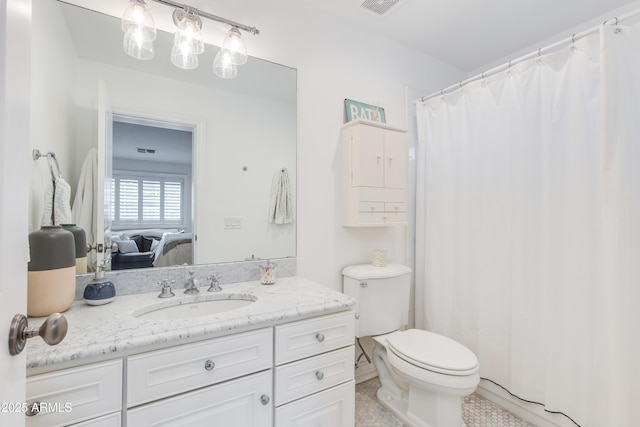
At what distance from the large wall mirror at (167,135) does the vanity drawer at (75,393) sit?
23.9 inches

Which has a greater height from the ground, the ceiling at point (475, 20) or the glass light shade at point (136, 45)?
the ceiling at point (475, 20)

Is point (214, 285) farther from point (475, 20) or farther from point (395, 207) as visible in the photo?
point (475, 20)

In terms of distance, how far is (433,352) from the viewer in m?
1.58

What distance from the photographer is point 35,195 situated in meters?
1.10

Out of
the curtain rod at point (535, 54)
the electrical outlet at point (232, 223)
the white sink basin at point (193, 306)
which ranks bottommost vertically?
the white sink basin at point (193, 306)

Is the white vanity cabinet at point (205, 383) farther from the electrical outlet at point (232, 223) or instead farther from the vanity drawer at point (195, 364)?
the electrical outlet at point (232, 223)

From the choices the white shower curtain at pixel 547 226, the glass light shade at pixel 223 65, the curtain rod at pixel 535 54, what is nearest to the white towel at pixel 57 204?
the glass light shade at pixel 223 65

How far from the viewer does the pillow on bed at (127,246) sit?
134cm

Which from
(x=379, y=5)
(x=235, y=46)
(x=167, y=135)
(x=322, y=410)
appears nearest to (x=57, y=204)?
(x=167, y=135)

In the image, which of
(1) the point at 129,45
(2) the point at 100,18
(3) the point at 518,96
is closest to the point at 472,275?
(3) the point at 518,96

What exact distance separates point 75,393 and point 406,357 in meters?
1.33

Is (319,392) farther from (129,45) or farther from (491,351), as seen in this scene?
(129,45)

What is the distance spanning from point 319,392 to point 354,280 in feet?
2.25

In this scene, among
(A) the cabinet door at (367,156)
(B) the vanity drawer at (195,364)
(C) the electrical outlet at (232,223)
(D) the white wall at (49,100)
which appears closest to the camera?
(B) the vanity drawer at (195,364)
